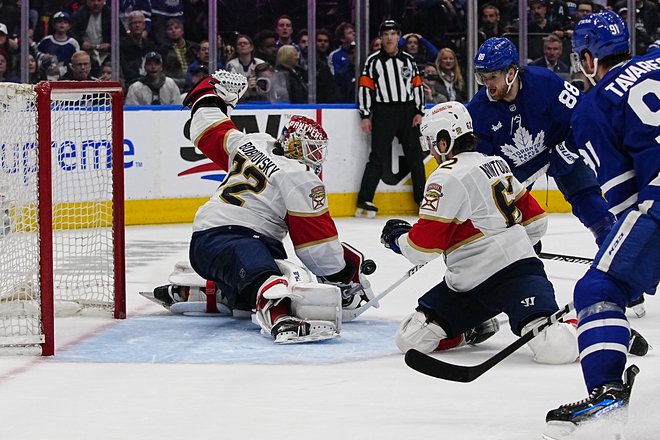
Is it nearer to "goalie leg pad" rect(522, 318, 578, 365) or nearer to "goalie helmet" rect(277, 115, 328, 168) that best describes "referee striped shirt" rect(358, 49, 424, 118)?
"goalie helmet" rect(277, 115, 328, 168)

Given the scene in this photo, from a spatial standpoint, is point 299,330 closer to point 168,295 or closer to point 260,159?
point 260,159

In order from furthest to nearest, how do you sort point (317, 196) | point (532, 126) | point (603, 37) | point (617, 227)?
point (532, 126)
point (317, 196)
point (603, 37)
point (617, 227)

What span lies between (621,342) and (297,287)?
158cm

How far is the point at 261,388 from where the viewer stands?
332 centimetres

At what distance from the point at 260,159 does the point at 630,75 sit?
6.06 ft

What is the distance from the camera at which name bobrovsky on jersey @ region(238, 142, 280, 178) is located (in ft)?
13.9

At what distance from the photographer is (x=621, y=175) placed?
8.81 ft

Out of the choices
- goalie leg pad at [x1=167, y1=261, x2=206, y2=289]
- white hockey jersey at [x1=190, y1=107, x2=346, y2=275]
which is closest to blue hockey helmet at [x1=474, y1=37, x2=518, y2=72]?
white hockey jersey at [x1=190, y1=107, x2=346, y2=275]

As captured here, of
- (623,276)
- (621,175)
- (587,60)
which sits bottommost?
(623,276)

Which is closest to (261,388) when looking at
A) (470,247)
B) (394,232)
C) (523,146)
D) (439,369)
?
(439,369)

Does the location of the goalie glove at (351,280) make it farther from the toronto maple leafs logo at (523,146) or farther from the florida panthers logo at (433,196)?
the florida panthers logo at (433,196)

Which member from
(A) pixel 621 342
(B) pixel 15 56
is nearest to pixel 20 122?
(A) pixel 621 342

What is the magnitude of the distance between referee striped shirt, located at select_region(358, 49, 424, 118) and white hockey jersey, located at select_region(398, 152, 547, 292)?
437cm

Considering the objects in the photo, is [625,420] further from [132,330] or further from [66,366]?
[132,330]
